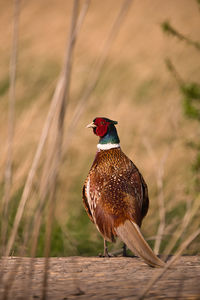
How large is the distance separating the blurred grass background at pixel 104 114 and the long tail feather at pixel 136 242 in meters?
0.54

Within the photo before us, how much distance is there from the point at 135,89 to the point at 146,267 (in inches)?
319

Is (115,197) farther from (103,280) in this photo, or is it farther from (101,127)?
(103,280)

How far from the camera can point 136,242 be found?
3160 millimetres

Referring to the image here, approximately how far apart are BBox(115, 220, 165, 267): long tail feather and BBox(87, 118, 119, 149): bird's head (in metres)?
1.02

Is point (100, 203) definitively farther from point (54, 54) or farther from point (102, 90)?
point (54, 54)

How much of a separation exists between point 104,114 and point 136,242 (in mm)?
5760

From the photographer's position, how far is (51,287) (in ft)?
8.02

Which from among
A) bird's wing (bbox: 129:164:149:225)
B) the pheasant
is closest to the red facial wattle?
the pheasant

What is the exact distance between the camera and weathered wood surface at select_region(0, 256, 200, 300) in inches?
87.2

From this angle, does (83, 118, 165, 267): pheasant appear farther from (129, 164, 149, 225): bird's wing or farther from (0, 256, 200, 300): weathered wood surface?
(0, 256, 200, 300): weathered wood surface

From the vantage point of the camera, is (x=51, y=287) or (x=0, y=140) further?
(x=0, y=140)

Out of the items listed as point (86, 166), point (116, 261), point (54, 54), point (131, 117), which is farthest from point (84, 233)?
point (54, 54)

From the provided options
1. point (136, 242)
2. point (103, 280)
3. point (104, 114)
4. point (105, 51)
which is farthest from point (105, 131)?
point (104, 114)

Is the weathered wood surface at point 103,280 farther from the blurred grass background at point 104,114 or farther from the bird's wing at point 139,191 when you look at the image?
the bird's wing at point 139,191
